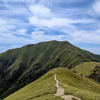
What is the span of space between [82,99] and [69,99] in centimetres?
452

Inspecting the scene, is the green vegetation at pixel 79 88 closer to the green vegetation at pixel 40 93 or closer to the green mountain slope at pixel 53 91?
the green mountain slope at pixel 53 91

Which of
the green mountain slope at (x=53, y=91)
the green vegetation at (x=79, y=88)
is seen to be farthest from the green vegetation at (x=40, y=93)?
the green vegetation at (x=79, y=88)

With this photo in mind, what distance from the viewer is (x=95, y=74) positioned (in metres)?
111

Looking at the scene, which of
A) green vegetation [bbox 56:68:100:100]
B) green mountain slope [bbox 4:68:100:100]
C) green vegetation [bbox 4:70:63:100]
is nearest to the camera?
green vegetation [bbox 56:68:100:100]

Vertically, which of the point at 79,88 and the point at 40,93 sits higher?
the point at 40,93

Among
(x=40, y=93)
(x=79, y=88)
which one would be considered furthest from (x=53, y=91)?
(x=79, y=88)

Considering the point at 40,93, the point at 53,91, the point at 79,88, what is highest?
the point at 53,91

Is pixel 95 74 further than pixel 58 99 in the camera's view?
Yes

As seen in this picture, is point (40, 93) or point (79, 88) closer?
point (40, 93)

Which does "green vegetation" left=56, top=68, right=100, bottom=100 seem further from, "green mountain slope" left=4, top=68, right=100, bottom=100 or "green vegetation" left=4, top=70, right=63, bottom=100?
"green vegetation" left=4, top=70, right=63, bottom=100

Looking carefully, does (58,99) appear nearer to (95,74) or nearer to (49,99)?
(49,99)

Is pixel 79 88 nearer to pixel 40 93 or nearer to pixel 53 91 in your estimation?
pixel 53 91

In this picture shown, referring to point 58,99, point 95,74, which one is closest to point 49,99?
point 58,99

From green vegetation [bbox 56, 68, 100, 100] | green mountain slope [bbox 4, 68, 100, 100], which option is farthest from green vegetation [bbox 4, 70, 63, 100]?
green vegetation [bbox 56, 68, 100, 100]
